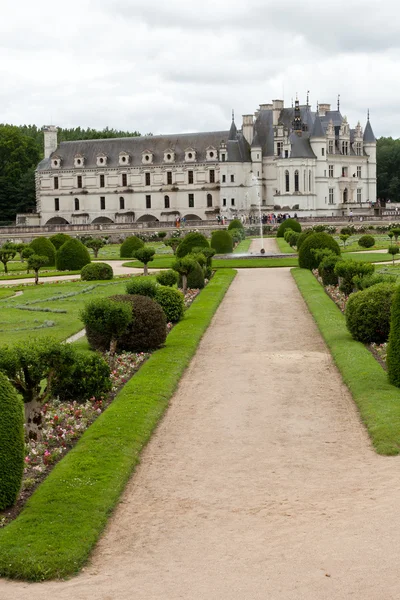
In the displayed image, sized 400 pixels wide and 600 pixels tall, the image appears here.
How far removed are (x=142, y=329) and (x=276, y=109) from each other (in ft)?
249

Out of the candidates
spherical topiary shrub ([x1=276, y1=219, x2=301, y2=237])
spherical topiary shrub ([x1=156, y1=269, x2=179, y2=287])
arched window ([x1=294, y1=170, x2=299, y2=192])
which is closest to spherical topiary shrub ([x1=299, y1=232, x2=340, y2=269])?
spherical topiary shrub ([x1=156, y1=269, x2=179, y2=287])

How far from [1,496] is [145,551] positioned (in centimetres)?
159

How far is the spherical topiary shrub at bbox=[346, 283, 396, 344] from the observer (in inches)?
653

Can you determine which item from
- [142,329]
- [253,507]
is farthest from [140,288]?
[253,507]

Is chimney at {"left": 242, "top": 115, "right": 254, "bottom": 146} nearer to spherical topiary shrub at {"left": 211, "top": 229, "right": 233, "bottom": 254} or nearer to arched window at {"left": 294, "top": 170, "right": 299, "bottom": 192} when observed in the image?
arched window at {"left": 294, "top": 170, "right": 299, "bottom": 192}

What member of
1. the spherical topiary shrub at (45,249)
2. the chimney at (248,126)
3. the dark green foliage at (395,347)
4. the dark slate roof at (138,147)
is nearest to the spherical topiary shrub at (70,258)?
the spherical topiary shrub at (45,249)

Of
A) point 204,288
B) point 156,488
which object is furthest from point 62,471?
point 204,288

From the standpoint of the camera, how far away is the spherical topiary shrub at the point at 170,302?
20.0 metres

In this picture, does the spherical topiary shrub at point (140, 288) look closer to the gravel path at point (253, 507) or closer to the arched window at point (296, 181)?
the gravel path at point (253, 507)

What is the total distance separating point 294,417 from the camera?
37.6 feet

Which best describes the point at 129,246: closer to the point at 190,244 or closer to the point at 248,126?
the point at 190,244

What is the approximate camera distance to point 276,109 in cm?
8950

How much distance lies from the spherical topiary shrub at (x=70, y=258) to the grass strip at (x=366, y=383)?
17919 mm

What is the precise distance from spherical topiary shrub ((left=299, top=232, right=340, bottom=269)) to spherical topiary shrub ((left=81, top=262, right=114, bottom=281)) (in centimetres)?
726
